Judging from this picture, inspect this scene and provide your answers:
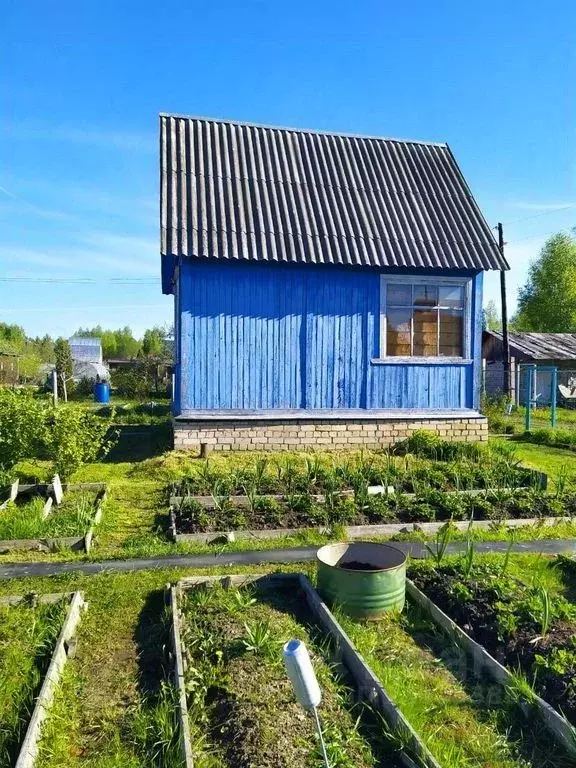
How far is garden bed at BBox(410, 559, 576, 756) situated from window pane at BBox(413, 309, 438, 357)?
6815mm

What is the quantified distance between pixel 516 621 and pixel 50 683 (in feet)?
9.91

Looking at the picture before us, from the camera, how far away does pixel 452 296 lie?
1184 cm

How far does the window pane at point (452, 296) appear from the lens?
1178cm

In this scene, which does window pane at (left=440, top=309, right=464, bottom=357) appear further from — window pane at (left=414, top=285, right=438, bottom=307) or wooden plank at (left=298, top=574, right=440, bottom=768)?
wooden plank at (left=298, top=574, right=440, bottom=768)

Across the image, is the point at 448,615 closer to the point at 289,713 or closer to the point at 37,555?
the point at 289,713

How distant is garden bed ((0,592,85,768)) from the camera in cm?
312

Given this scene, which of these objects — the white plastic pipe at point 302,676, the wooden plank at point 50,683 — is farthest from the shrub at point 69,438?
the white plastic pipe at point 302,676

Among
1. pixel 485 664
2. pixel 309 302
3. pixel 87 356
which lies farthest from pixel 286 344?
pixel 87 356

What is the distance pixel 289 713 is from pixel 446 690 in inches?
40.2

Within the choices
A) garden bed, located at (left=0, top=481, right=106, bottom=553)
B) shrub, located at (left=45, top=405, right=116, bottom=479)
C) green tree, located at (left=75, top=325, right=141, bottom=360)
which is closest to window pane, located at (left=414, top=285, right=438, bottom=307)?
shrub, located at (left=45, top=405, right=116, bottom=479)

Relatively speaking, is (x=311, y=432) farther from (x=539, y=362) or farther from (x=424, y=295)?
(x=539, y=362)

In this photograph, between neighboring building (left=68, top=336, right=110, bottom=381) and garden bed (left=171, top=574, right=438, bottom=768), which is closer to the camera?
garden bed (left=171, top=574, right=438, bottom=768)

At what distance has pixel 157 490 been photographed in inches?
342

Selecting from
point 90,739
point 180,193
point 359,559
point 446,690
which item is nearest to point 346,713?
point 446,690
